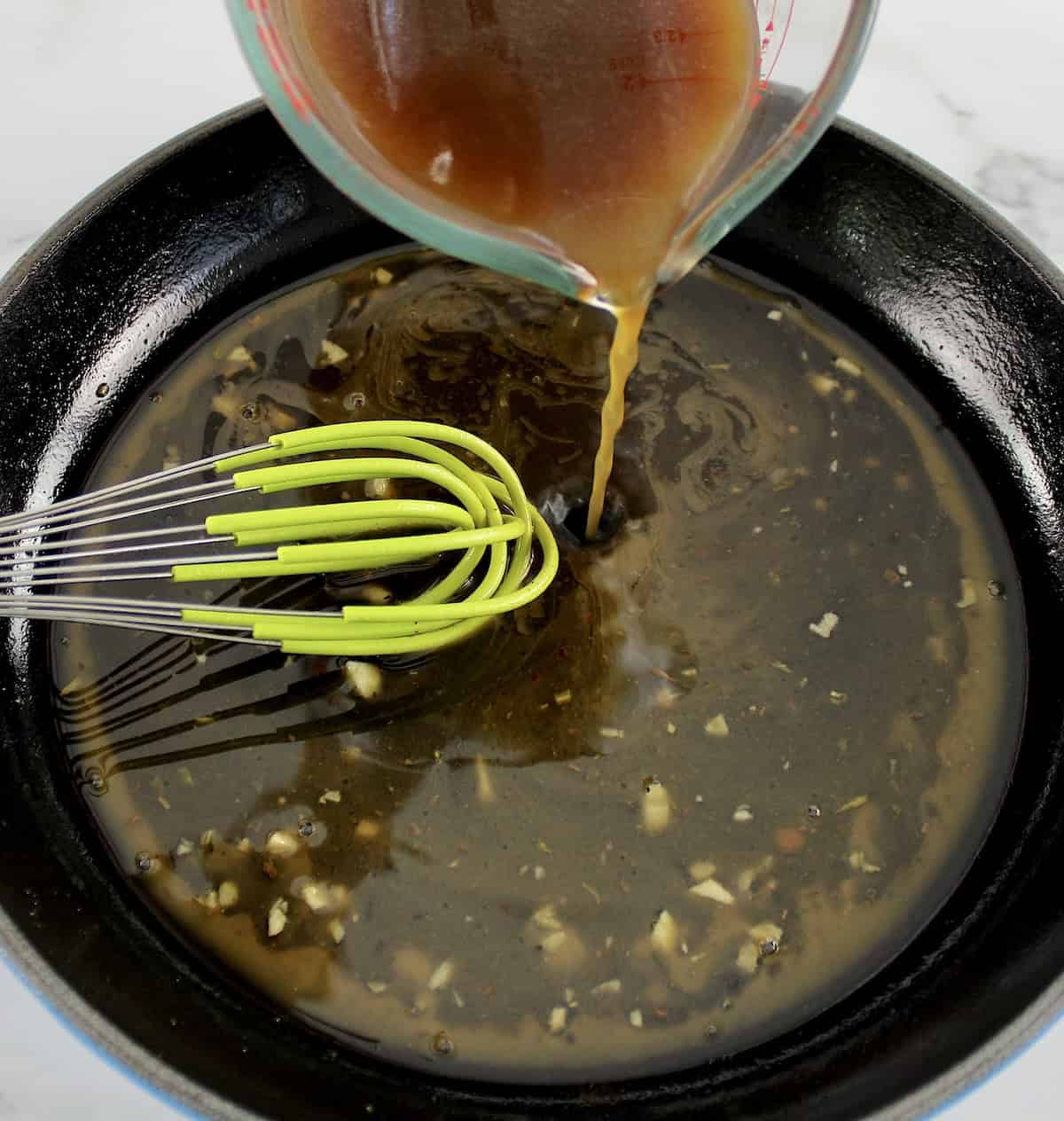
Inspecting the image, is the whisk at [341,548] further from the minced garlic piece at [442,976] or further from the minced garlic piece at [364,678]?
the minced garlic piece at [442,976]

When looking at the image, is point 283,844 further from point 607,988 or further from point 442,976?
point 607,988

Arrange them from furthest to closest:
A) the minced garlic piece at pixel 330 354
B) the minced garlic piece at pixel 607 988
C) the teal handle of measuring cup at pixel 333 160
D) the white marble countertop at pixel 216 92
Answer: the white marble countertop at pixel 216 92 < the minced garlic piece at pixel 330 354 < the minced garlic piece at pixel 607 988 < the teal handle of measuring cup at pixel 333 160

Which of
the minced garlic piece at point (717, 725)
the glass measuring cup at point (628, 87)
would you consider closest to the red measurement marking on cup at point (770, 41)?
the glass measuring cup at point (628, 87)

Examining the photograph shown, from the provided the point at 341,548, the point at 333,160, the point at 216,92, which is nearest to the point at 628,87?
the point at 333,160

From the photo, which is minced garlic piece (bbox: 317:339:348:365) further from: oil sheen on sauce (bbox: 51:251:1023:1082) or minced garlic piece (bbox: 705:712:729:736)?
minced garlic piece (bbox: 705:712:729:736)

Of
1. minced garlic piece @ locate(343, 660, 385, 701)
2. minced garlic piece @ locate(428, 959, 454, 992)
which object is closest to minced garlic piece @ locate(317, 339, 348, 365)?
minced garlic piece @ locate(343, 660, 385, 701)

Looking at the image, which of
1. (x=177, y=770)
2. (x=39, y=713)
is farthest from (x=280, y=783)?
(x=39, y=713)
